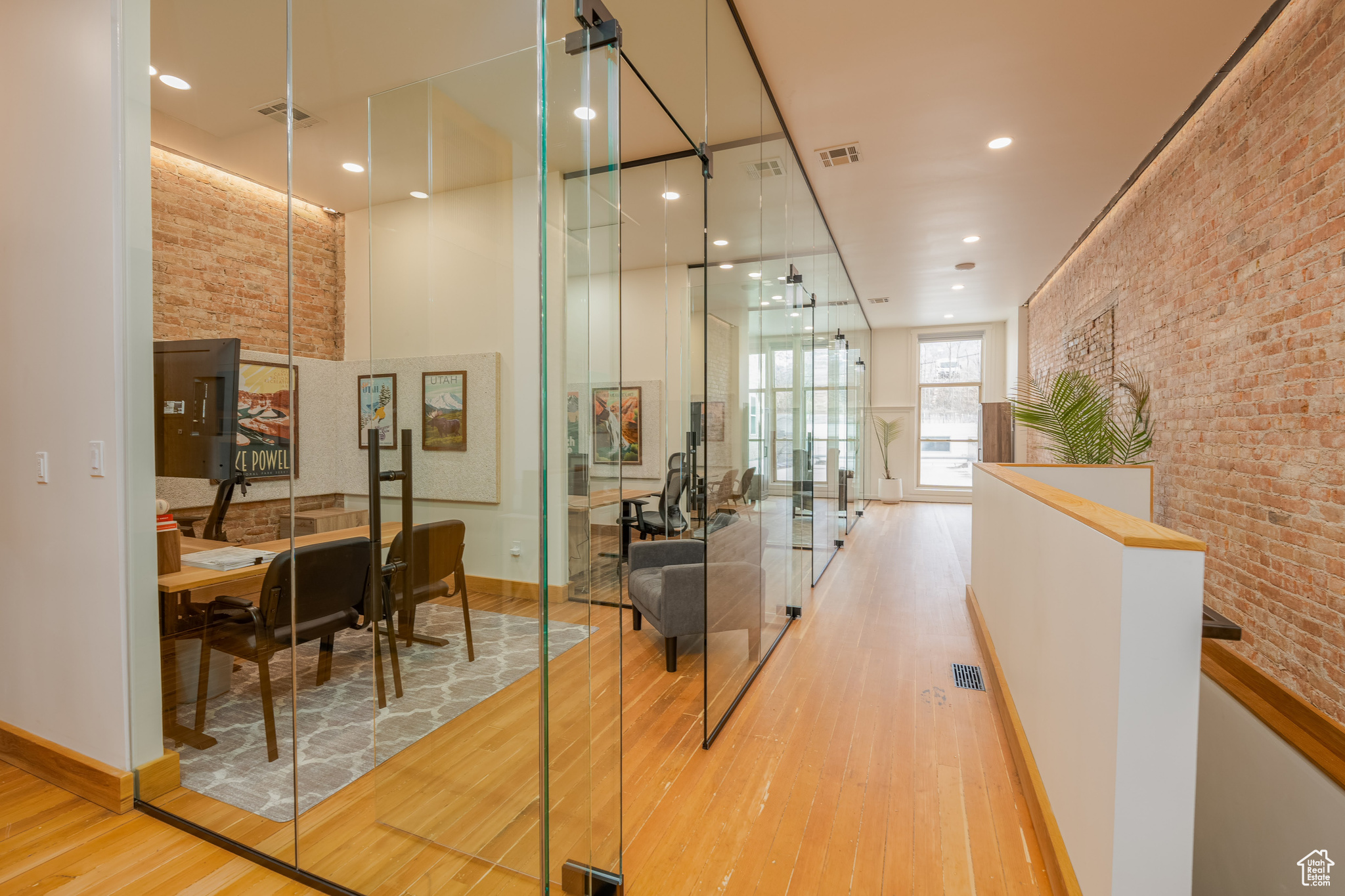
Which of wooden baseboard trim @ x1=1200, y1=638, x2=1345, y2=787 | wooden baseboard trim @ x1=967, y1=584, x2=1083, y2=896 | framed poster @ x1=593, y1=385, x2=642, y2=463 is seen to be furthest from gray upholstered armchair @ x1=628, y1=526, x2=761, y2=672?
wooden baseboard trim @ x1=1200, y1=638, x2=1345, y2=787

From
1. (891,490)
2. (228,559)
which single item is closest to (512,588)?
(228,559)

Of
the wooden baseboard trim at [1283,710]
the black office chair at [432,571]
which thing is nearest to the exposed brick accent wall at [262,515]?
the black office chair at [432,571]

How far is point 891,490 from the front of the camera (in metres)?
11.9

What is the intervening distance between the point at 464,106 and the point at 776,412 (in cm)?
265

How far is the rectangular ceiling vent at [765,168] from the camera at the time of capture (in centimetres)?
320

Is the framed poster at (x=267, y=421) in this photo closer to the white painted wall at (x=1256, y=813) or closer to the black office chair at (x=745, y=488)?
the black office chair at (x=745, y=488)

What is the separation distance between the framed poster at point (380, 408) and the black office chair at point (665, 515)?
5.53 ft

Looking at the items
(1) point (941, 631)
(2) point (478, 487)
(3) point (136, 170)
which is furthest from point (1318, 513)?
(3) point (136, 170)

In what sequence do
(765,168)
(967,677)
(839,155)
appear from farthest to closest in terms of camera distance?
(839,155) → (765,168) → (967,677)

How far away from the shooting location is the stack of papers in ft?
5.64

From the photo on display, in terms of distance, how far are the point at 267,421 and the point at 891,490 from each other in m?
11.7

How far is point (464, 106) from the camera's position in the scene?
146 cm

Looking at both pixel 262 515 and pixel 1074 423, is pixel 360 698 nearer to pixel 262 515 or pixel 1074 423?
pixel 262 515

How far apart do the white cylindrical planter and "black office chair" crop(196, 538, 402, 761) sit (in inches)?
455
